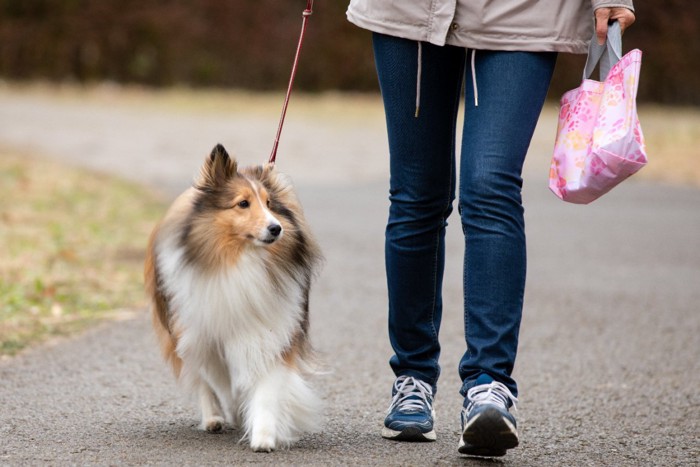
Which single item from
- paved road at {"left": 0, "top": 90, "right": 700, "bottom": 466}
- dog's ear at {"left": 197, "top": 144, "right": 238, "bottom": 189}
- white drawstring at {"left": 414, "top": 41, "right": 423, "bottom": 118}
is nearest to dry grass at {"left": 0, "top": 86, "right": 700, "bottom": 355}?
paved road at {"left": 0, "top": 90, "right": 700, "bottom": 466}

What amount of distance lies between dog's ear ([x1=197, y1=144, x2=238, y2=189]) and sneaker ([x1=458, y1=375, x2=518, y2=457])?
3.59ft

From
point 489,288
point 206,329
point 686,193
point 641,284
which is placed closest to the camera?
point 489,288

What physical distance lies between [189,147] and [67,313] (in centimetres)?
1018

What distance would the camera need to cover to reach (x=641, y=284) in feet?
24.6

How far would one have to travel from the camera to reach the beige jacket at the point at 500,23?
10.9 ft

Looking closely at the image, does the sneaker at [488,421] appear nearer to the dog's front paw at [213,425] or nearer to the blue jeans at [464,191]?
the blue jeans at [464,191]

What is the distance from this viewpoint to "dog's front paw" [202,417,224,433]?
12.3ft

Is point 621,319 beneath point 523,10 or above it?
beneath

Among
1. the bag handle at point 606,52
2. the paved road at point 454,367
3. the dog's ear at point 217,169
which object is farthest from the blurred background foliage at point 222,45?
the dog's ear at point 217,169

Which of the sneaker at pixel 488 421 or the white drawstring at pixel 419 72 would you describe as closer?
the sneaker at pixel 488 421

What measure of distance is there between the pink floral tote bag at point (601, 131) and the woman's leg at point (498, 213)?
0.18 meters

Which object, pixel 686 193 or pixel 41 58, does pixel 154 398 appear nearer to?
pixel 686 193

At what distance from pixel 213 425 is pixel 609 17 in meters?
1.91

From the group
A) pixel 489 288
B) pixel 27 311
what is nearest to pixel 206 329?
pixel 489 288
